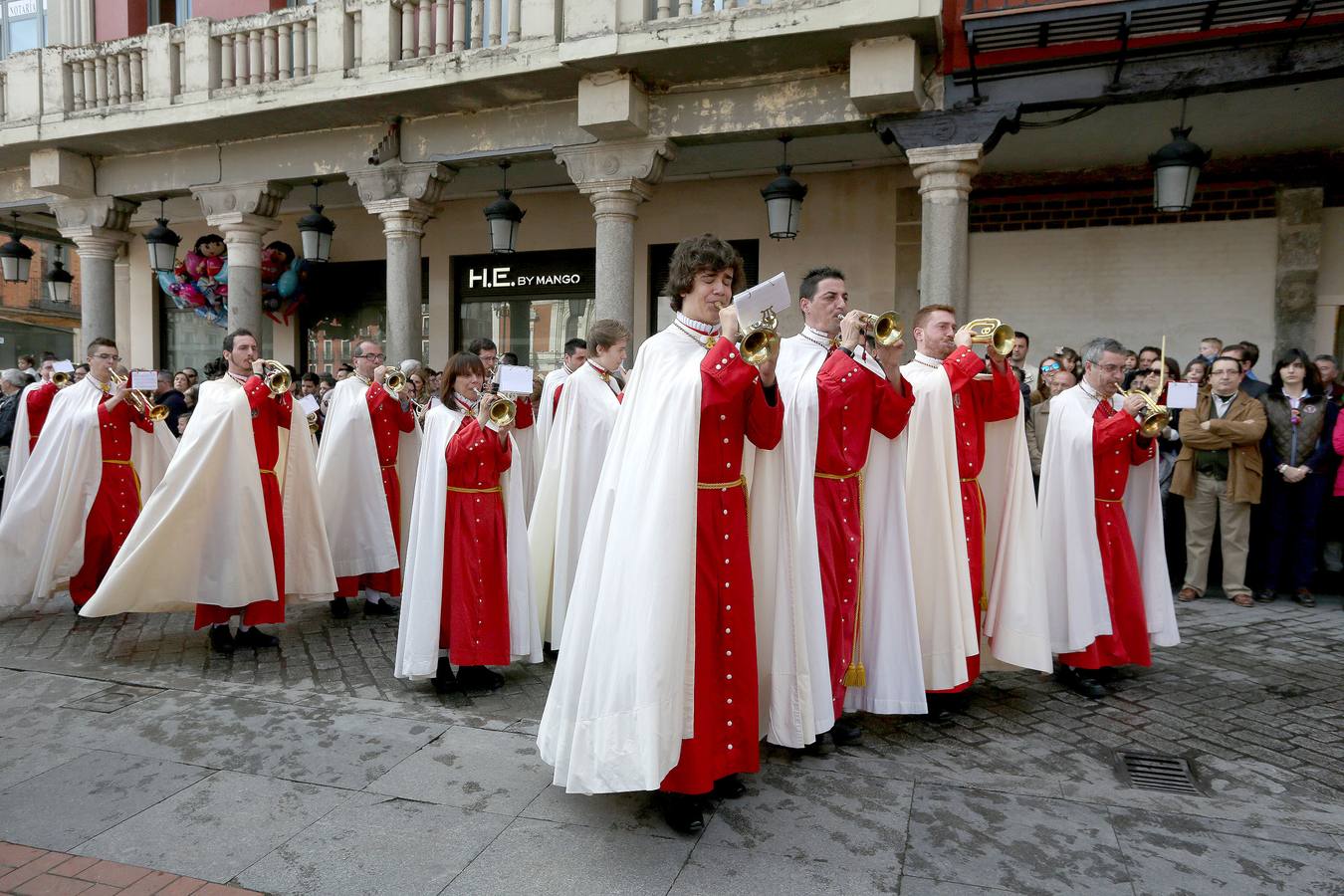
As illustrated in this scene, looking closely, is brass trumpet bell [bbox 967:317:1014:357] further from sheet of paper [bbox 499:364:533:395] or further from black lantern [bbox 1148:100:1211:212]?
black lantern [bbox 1148:100:1211:212]

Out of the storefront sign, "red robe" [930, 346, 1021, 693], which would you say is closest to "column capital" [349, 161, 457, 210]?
the storefront sign

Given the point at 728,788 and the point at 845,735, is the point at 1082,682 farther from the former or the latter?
the point at 728,788

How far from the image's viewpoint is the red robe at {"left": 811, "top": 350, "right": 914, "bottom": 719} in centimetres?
413

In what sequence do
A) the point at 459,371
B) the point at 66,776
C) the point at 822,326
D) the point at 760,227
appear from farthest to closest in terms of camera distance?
1. the point at 760,227
2. the point at 459,371
3. the point at 822,326
4. the point at 66,776

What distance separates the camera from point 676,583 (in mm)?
3254

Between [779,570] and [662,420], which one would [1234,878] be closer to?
[779,570]

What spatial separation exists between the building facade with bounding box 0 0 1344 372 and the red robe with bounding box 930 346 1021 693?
3.94 meters

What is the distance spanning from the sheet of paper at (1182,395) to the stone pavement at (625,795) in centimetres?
182

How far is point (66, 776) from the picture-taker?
3.86m

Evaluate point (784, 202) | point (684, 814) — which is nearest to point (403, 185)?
point (784, 202)

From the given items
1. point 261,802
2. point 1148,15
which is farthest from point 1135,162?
point 261,802

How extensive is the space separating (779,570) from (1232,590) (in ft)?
18.4

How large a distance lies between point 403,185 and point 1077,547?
880 centimetres

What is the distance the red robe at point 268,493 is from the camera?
575cm
